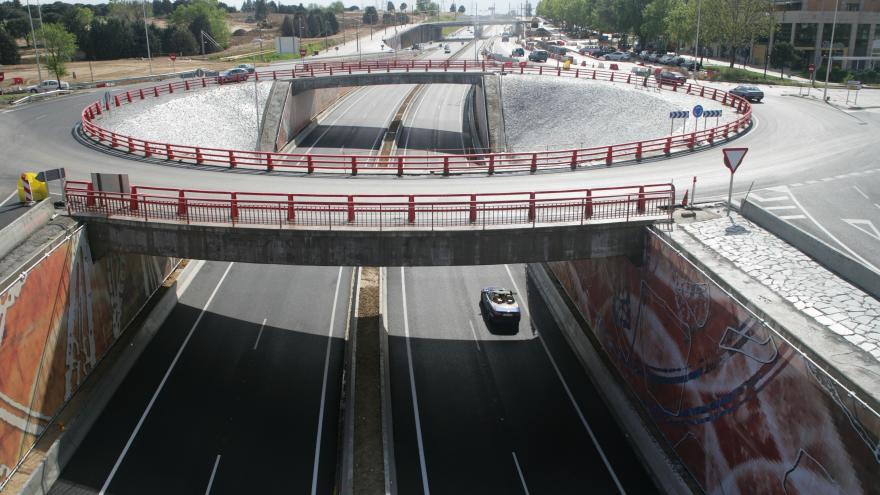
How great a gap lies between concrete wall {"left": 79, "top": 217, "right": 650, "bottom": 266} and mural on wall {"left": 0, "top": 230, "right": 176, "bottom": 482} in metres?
3.21

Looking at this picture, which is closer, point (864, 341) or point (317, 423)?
point (864, 341)

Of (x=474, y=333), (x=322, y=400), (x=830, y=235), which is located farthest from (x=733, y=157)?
(x=322, y=400)

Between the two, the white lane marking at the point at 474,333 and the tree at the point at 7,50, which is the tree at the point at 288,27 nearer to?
the tree at the point at 7,50

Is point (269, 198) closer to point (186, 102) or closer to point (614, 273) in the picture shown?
point (614, 273)

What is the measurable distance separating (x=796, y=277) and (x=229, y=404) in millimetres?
19085

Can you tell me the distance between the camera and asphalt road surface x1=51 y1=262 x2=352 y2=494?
22.2m

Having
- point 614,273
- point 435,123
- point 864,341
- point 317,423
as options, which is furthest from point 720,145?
point 435,123

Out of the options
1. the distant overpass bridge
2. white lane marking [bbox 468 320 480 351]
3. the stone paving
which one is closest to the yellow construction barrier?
the distant overpass bridge

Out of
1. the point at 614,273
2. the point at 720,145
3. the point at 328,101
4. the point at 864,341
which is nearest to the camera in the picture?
the point at 864,341

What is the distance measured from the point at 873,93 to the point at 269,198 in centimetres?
5382

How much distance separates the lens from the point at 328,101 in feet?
274

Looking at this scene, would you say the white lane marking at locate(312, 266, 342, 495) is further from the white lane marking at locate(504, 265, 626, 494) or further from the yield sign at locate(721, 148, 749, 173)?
the yield sign at locate(721, 148, 749, 173)

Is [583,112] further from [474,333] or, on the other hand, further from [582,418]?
[582,418]

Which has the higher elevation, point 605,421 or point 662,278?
point 662,278
